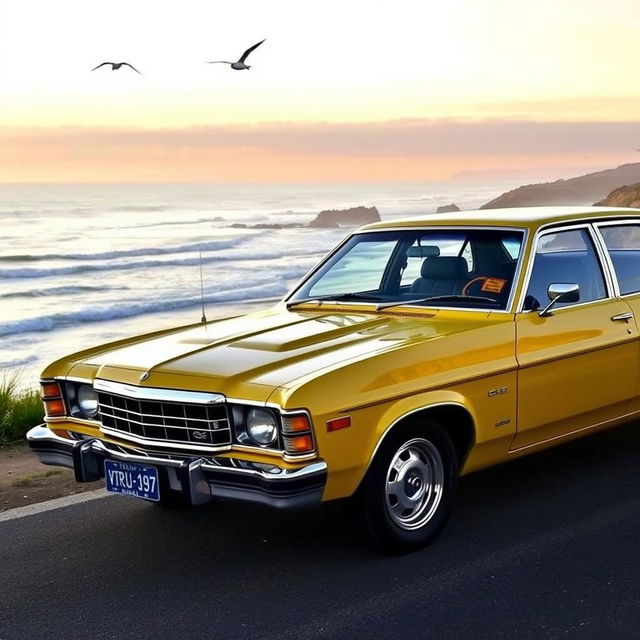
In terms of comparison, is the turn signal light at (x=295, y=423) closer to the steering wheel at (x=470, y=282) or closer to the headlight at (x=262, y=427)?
the headlight at (x=262, y=427)

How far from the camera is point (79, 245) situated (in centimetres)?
4997

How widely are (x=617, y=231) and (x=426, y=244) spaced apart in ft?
4.53

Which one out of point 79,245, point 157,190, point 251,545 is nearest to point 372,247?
point 251,545

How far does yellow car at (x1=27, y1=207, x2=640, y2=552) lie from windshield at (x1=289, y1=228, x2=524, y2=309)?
0.01 m

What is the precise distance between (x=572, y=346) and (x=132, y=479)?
8.68ft

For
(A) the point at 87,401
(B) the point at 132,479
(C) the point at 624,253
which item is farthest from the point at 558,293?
→ (A) the point at 87,401

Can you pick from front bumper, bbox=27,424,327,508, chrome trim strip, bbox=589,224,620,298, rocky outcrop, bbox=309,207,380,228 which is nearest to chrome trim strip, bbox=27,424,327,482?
front bumper, bbox=27,424,327,508

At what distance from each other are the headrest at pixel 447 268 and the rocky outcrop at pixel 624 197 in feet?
132

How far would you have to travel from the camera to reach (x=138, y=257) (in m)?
45.0

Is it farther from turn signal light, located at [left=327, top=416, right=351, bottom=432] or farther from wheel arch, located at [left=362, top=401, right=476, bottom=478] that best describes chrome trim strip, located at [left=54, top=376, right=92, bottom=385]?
wheel arch, located at [left=362, top=401, right=476, bottom=478]

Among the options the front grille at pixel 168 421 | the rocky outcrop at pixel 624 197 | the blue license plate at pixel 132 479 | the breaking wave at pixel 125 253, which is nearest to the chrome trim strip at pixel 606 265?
the front grille at pixel 168 421

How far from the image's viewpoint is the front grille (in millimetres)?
4961

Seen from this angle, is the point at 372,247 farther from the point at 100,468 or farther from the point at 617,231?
the point at 100,468

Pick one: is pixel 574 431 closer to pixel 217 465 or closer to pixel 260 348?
pixel 260 348
